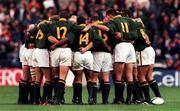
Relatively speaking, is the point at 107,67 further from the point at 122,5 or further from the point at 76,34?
the point at 122,5

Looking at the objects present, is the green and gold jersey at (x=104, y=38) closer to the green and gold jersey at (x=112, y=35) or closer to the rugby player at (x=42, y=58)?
the green and gold jersey at (x=112, y=35)

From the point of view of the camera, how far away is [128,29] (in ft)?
81.1

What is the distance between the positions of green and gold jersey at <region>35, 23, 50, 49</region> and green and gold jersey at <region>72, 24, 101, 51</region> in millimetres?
841

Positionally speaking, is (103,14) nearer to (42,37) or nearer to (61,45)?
(42,37)

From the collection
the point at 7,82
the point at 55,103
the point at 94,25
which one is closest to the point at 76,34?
the point at 94,25

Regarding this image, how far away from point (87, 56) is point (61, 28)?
3.77ft

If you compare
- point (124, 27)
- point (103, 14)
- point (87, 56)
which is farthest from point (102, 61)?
point (103, 14)

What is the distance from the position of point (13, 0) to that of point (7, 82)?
6091 millimetres

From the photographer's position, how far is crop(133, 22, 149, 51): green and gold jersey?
81.7 ft

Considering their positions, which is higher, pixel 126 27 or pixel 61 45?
pixel 126 27

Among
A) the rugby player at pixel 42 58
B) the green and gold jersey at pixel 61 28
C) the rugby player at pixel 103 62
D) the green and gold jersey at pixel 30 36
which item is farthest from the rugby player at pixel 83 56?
the green and gold jersey at pixel 30 36

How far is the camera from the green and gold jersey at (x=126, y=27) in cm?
2458

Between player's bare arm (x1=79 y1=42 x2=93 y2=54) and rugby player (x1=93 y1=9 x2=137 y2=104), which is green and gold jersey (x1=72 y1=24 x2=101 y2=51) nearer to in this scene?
player's bare arm (x1=79 y1=42 x2=93 y2=54)

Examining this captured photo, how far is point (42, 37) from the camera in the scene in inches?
955
